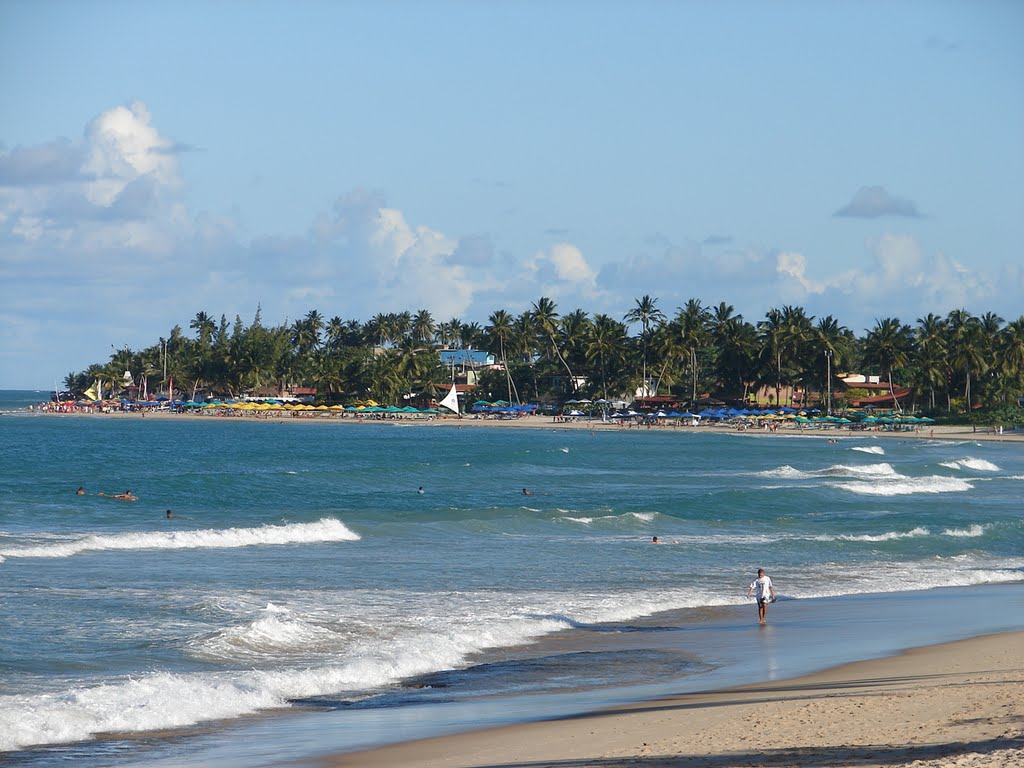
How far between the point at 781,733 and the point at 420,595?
12.1m

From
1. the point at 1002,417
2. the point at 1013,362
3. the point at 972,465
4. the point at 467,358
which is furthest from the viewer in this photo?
the point at 467,358

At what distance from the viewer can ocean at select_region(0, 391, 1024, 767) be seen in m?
13.9

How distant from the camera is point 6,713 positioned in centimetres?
1313

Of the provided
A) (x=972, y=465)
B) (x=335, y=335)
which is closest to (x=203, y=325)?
(x=335, y=335)

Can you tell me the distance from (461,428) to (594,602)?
98.7 meters

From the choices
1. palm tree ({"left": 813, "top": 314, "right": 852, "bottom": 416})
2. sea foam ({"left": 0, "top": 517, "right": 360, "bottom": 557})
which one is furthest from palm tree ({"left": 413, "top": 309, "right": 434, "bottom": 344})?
sea foam ({"left": 0, "top": 517, "right": 360, "bottom": 557})

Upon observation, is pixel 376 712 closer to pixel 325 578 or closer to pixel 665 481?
pixel 325 578

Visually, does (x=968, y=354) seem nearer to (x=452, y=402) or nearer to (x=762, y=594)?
(x=452, y=402)

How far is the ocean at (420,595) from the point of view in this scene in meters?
13.9

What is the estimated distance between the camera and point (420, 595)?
22.6 m

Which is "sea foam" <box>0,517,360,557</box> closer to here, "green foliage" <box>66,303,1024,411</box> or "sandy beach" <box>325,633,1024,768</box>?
"sandy beach" <box>325,633,1024,768</box>

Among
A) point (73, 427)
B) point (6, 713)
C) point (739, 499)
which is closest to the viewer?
point (6, 713)

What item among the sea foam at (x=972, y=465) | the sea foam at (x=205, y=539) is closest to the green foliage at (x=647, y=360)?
the sea foam at (x=972, y=465)

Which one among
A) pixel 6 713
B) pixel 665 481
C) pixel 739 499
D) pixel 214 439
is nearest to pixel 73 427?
pixel 214 439
